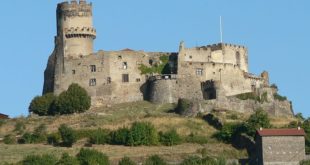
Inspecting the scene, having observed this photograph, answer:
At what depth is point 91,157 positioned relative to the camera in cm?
8475

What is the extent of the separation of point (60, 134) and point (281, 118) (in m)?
16.7

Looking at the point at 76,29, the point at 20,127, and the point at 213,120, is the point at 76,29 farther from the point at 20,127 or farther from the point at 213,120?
the point at 213,120

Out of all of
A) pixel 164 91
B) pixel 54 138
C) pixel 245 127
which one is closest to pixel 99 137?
pixel 54 138

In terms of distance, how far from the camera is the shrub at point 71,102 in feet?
324

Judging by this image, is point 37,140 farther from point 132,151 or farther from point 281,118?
point 281,118

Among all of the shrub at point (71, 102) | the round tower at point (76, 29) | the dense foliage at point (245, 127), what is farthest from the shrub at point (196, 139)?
the round tower at point (76, 29)

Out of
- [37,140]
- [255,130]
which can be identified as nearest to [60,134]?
[37,140]

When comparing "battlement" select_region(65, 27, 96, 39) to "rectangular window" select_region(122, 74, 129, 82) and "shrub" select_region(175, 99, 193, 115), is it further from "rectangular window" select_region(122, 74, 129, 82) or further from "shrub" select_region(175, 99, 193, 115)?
"shrub" select_region(175, 99, 193, 115)

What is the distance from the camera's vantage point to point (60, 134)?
304 ft

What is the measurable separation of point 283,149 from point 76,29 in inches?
1002

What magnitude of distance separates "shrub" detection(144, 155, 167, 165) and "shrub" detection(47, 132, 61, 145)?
9461 millimetres

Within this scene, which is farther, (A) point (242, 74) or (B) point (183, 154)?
(A) point (242, 74)

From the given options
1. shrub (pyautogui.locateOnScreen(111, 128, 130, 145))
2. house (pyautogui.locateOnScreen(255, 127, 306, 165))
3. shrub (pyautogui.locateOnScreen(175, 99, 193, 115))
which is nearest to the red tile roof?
house (pyautogui.locateOnScreen(255, 127, 306, 165))

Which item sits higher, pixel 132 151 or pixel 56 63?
pixel 56 63
